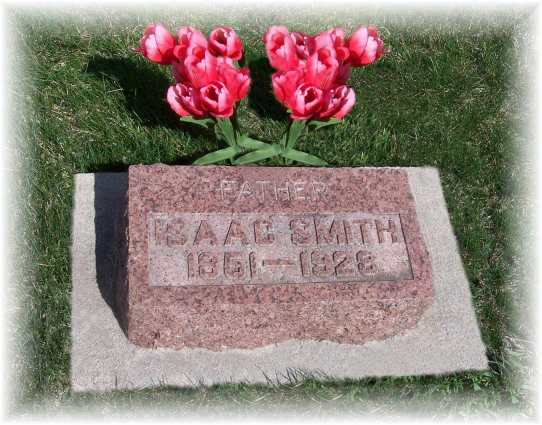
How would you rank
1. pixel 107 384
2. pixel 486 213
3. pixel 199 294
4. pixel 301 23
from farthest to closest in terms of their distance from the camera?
pixel 301 23, pixel 486 213, pixel 107 384, pixel 199 294

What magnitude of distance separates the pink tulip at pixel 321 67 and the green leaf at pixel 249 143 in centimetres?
67

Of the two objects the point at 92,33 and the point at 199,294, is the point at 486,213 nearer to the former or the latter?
the point at 199,294

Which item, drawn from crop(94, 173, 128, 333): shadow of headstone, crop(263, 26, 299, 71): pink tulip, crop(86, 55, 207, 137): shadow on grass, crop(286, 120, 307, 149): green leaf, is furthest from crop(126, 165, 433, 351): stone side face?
crop(86, 55, 207, 137): shadow on grass

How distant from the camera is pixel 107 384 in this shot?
3.25m

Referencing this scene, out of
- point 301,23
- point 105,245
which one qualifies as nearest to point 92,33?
point 301,23

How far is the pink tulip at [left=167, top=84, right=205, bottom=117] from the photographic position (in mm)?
3264

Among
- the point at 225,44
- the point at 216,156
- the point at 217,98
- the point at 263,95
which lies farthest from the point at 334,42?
the point at 263,95

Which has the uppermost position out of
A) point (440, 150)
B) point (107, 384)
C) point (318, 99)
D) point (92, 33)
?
point (92, 33)

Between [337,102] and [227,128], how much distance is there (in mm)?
587

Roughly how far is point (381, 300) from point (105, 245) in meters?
1.40

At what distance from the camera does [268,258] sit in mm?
3166

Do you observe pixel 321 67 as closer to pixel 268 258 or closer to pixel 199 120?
pixel 199 120

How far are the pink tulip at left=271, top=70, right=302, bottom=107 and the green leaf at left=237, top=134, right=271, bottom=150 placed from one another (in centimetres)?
60

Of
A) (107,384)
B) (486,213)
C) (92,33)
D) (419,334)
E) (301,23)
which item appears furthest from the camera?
(301,23)
